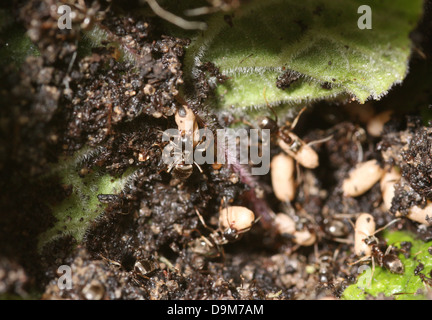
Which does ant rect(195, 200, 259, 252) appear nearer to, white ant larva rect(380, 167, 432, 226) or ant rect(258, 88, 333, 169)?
ant rect(258, 88, 333, 169)

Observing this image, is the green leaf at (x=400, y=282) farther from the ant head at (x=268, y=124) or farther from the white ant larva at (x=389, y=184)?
the ant head at (x=268, y=124)

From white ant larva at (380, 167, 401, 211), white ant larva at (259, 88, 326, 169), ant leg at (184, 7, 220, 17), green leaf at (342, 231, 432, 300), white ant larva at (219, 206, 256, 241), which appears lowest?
green leaf at (342, 231, 432, 300)

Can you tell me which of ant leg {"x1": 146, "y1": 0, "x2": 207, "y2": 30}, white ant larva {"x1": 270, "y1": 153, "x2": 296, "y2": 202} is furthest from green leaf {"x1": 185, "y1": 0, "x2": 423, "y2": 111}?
white ant larva {"x1": 270, "y1": 153, "x2": 296, "y2": 202}

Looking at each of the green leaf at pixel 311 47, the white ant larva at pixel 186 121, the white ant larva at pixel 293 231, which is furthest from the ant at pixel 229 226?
the green leaf at pixel 311 47

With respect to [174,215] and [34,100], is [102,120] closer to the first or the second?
[34,100]

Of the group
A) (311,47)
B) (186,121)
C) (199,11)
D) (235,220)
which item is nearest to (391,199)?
(235,220)

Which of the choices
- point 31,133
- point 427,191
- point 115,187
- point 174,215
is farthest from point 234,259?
point 31,133
